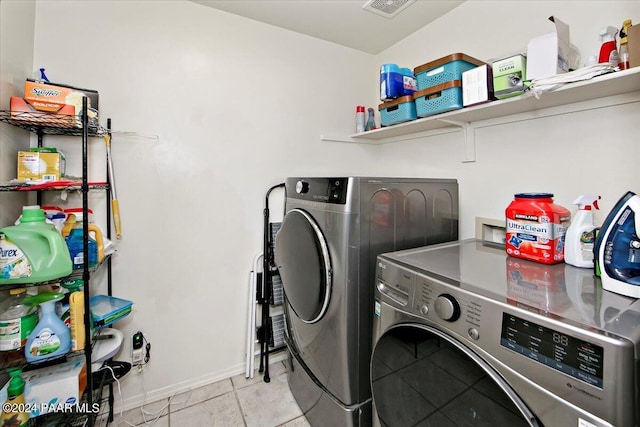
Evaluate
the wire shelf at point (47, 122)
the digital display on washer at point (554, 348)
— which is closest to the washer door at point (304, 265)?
the digital display on washer at point (554, 348)

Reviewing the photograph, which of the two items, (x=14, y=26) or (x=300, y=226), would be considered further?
(x=300, y=226)

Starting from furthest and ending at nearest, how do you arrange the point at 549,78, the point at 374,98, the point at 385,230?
the point at 374,98, the point at 385,230, the point at 549,78

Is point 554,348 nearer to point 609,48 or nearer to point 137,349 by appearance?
point 609,48

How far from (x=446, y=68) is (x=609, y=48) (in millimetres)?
643

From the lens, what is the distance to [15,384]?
125 cm

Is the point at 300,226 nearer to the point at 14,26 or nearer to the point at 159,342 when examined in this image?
the point at 159,342

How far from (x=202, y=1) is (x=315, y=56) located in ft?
2.93

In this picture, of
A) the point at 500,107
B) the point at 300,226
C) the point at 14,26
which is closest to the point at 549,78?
the point at 500,107

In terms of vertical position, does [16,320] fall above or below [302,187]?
below

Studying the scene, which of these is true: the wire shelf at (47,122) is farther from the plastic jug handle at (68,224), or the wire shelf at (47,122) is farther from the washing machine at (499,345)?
the washing machine at (499,345)

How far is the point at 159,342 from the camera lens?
6.30 ft

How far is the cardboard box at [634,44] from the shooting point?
40.4 inches

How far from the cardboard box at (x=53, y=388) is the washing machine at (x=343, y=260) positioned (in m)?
1.10

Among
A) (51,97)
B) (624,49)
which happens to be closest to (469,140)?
(624,49)
